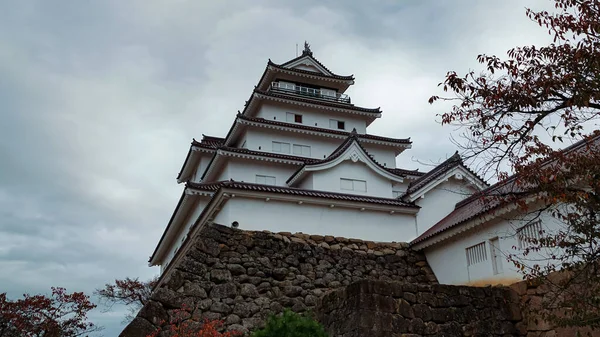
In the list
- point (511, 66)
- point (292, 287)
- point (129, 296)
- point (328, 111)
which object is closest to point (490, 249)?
point (292, 287)

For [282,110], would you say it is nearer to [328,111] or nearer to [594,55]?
[328,111]

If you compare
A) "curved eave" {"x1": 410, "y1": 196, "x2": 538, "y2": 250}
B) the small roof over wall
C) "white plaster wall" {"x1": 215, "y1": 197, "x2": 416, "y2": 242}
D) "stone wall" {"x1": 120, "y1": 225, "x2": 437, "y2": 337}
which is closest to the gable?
the small roof over wall

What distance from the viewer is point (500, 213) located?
470 inches

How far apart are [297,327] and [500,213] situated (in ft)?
21.4

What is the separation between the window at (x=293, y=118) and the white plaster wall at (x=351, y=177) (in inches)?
284

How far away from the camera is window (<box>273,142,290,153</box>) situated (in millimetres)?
24875

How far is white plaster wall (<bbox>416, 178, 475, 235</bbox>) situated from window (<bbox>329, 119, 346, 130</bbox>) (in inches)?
426

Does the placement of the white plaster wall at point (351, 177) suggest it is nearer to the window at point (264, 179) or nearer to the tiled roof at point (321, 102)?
the window at point (264, 179)

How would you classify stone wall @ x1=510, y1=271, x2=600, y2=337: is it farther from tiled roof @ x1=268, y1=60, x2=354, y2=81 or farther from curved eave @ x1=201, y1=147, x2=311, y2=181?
tiled roof @ x1=268, y1=60, x2=354, y2=81

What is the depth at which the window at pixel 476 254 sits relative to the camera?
506 inches

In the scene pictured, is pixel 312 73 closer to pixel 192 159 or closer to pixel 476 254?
pixel 192 159

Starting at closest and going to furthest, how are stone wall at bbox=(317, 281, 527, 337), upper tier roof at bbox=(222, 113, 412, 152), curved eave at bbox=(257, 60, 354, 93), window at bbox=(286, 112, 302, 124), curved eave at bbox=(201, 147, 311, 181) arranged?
stone wall at bbox=(317, 281, 527, 337)
curved eave at bbox=(201, 147, 311, 181)
upper tier roof at bbox=(222, 113, 412, 152)
window at bbox=(286, 112, 302, 124)
curved eave at bbox=(257, 60, 354, 93)

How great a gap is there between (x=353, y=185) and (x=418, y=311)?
10131 millimetres

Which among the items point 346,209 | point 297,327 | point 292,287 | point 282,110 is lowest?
point 297,327
